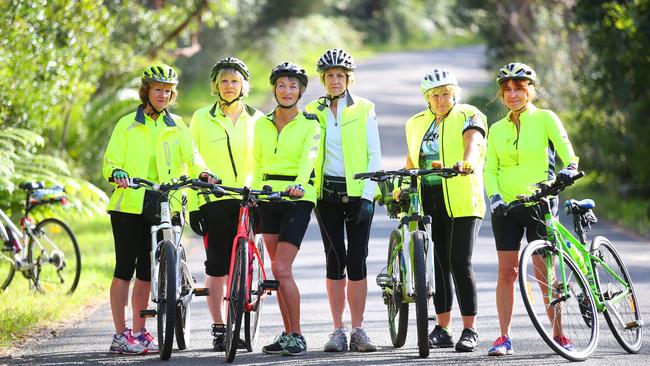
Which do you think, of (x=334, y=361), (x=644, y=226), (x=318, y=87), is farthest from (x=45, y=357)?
(x=318, y=87)

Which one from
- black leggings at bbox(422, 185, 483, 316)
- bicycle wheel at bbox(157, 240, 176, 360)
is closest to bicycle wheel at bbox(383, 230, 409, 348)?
black leggings at bbox(422, 185, 483, 316)

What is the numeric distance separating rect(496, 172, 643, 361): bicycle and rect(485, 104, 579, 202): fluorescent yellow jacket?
22 cm

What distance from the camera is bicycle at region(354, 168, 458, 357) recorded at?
29.2 feet

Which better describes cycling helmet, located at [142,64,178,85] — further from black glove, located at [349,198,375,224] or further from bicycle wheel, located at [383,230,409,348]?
bicycle wheel, located at [383,230,409,348]

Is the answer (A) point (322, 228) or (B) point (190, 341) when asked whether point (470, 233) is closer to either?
(A) point (322, 228)

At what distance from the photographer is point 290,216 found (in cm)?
934

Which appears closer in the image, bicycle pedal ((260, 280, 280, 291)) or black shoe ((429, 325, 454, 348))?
bicycle pedal ((260, 280, 280, 291))

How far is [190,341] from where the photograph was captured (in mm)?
10156

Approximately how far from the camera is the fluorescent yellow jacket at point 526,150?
9.21 meters

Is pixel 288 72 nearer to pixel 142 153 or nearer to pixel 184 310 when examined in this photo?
pixel 142 153

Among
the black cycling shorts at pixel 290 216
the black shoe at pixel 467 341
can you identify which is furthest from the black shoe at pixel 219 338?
the black shoe at pixel 467 341

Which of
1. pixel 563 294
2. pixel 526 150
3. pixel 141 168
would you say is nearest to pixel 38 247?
pixel 141 168

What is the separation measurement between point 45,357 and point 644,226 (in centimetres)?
1153

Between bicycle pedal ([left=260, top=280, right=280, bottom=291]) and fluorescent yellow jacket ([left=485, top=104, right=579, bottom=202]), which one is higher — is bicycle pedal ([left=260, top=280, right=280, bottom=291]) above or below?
below
